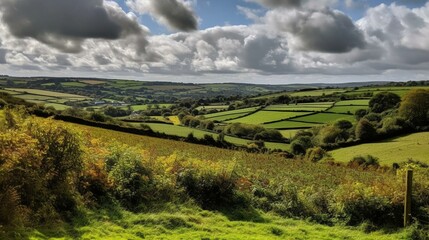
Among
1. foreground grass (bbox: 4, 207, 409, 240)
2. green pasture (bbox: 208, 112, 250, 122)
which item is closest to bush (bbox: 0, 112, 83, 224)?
foreground grass (bbox: 4, 207, 409, 240)

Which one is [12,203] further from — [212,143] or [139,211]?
[212,143]

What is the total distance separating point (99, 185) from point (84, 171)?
2.74 ft

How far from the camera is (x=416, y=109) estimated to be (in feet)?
274

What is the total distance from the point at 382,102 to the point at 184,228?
10058 cm

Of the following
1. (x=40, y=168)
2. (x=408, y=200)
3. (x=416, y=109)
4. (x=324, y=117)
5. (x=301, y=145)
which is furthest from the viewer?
(x=324, y=117)

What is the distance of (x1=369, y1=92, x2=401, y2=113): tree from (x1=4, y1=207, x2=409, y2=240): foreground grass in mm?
91786

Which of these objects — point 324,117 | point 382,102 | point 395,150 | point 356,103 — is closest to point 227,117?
point 324,117

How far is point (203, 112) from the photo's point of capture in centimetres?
13312

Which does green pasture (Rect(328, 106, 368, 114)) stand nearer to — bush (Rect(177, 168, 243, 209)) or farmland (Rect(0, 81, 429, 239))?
farmland (Rect(0, 81, 429, 239))

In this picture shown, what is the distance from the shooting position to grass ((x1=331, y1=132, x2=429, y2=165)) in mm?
54781

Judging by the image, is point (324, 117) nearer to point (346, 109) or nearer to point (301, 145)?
point (346, 109)

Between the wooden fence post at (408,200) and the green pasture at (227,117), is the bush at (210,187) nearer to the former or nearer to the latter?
the wooden fence post at (408,200)

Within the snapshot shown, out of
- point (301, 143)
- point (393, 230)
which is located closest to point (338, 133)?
point (301, 143)

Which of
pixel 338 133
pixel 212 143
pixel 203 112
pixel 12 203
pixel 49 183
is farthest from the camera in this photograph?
pixel 203 112
